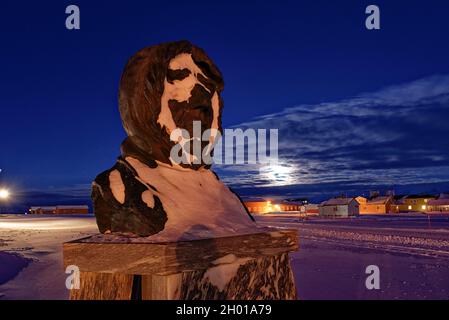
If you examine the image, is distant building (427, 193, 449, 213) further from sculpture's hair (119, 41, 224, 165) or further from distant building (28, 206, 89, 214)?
sculpture's hair (119, 41, 224, 165)

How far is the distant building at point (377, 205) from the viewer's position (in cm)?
6215

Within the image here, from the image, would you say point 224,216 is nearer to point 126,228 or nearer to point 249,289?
point 249,289

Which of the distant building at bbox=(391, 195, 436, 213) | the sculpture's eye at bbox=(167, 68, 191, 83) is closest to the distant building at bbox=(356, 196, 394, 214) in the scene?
the distant building at bbox=(391, 195, 436, 213)

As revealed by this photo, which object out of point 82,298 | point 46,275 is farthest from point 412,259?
point 82,298

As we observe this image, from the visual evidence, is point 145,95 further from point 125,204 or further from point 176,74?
point 125,204

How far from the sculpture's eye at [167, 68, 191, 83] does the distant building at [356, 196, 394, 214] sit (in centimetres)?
6376

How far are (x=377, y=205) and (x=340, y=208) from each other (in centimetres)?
1884

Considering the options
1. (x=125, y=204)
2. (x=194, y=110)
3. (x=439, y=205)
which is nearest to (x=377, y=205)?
(x=439, y=205)

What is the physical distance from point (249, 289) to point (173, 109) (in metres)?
1.14

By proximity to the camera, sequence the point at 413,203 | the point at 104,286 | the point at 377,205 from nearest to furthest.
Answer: the point at 104,286, the point at 377,205, the point at 413,203

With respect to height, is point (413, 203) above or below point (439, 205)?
above

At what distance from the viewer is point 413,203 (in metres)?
72.9

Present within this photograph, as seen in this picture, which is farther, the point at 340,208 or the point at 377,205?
the point at 377,205

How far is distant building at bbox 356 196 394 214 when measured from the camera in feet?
204
